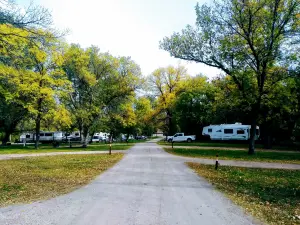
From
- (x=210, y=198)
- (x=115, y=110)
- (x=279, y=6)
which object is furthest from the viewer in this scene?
(x=115, y=110)

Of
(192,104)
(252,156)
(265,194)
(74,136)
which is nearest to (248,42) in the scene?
(252,156)

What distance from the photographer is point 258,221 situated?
18.0 feet

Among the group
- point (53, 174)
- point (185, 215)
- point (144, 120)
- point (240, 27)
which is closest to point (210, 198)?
point (185, 215)

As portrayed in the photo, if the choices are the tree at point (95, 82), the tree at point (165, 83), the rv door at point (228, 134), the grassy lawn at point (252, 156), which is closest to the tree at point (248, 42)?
the grassy lawn at point (252, 156)

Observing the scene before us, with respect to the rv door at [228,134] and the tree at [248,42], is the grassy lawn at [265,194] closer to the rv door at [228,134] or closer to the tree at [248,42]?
the tree at [248,42]

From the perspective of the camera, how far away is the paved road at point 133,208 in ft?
17.4

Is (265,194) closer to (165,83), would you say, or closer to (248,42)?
(248,42)

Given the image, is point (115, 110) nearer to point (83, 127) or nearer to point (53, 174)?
point (83, 127)

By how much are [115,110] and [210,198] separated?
1041 inches

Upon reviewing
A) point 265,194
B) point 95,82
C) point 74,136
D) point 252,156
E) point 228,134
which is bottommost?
point 252,156

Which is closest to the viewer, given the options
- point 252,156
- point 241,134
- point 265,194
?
point 265,194

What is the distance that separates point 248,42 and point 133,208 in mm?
19995

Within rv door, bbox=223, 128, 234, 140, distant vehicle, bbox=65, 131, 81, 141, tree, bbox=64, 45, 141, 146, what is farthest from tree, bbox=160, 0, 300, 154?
distant vehicle, bbox=65, 131, 81, 141

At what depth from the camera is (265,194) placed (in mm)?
8180
